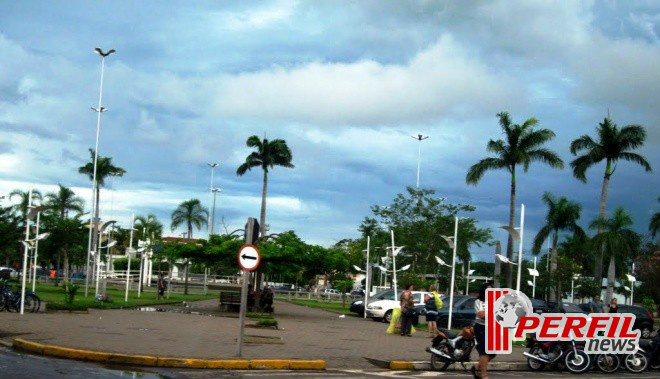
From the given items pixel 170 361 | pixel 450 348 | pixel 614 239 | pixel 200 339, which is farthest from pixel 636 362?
pixel 614 239

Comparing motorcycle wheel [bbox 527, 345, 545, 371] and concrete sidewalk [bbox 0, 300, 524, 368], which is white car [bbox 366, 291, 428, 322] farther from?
motorcycle wheel [bbox 527, 345, 545, 371]

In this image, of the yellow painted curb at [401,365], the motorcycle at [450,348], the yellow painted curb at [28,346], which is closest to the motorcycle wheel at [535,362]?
the motorcycle at [450,348]

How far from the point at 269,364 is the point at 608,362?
8.38 metres

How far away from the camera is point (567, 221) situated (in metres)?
77.4

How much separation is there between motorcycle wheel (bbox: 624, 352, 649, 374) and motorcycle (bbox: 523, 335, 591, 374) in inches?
49.2

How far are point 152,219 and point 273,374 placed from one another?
7789cm

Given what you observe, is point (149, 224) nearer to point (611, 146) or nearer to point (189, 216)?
point (189, 216)

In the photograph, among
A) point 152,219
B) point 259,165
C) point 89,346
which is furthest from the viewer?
point 152,219

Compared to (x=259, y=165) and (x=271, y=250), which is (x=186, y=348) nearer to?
(x=271, y=250)

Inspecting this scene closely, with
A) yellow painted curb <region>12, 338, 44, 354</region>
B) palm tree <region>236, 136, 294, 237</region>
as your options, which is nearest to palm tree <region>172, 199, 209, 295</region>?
palm tree <region>236, 136, 294, 237</region>

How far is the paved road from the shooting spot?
42.9 ft

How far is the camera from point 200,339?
21.3m

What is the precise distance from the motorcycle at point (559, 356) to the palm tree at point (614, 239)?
36.6 m

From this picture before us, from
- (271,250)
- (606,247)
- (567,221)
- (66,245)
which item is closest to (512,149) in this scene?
(606,247)
